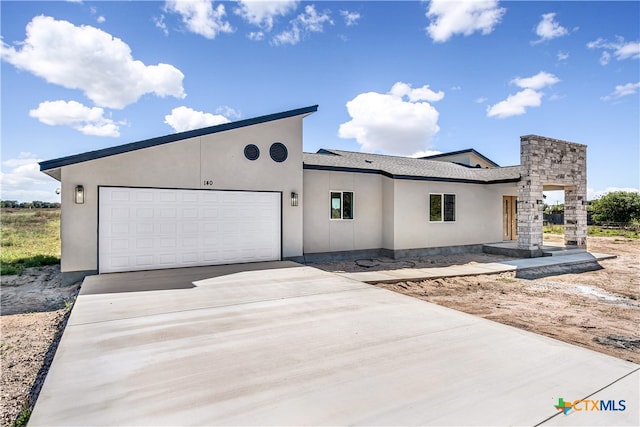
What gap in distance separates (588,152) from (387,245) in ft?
33.2

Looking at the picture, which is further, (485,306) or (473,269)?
(473,269)

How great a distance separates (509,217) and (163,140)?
49.4 feet

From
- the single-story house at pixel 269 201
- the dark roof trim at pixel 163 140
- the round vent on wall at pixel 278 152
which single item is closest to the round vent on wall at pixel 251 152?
the single-story house at pixel 269 201

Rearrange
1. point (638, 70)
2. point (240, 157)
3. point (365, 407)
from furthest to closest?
1. point (638, 70)
2. point (240, 157)
3. point (365, 407)

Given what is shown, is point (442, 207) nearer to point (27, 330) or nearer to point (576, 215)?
point (576, 215)

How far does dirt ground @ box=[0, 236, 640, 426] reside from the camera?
14.0 feet

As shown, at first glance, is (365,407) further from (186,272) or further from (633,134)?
(633,134)

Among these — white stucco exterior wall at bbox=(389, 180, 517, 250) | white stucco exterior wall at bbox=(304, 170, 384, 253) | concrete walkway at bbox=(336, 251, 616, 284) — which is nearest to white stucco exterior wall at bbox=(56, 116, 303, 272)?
white stucco exterior wall at bbox=(304, 170, 384, 253)

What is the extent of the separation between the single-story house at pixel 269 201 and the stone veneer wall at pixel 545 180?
0.04m

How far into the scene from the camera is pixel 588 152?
46.4 feet

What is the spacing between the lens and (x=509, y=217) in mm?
15586

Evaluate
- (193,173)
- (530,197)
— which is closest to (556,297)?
(530,197)

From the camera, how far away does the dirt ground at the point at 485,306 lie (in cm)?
426

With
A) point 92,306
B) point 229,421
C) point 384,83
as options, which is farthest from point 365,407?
point 384,83
